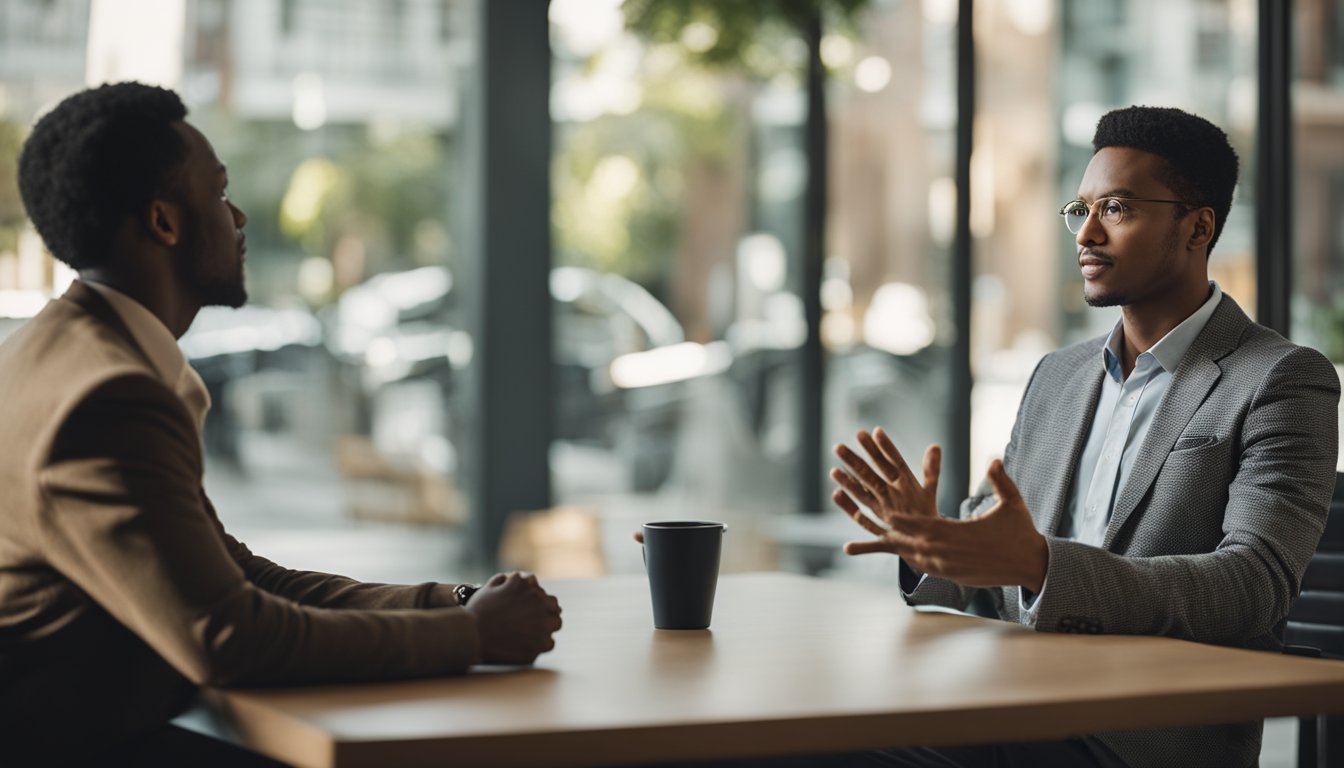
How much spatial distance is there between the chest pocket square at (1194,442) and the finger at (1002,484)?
0.44 meters

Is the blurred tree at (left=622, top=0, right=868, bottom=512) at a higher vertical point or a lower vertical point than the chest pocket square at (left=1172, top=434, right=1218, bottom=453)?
higher

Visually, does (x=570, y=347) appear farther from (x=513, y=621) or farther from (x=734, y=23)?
(x=513, y=621)

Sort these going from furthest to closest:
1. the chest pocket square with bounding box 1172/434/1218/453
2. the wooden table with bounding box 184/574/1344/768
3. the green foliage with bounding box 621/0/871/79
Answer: the green foliage with bounding box 621/0/871/79
the chest pocket square with bounding box 1172/434/1218/453
the wooden table with bounding box 184/574/1344/768

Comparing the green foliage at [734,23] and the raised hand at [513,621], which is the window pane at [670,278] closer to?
the green foliage at [734,23]

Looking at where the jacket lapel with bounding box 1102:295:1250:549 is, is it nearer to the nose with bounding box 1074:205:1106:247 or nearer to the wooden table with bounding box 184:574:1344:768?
the nose with bounding box 1074:205:1106:247

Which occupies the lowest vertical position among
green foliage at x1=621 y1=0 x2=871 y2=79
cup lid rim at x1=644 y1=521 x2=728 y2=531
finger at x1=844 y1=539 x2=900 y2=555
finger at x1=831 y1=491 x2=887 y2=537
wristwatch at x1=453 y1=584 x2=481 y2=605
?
wristwatch at x1=453 y1=584 x2=481 y2=605

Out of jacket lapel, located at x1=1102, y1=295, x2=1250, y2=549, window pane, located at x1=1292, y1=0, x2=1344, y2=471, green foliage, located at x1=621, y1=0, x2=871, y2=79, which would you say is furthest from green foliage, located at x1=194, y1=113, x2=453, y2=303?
jacket lapel, located at x1=1102, y1=295, x2=1250, y2=549

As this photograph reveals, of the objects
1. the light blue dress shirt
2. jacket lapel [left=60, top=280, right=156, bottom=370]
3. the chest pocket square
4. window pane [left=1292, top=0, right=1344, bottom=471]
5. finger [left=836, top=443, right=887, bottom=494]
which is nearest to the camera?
jacket lapel [left=60, top=280, right=156, bottom=370]

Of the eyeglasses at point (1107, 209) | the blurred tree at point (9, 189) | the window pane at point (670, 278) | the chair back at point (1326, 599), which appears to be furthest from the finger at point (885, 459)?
the blurred tree at point (9, 189)

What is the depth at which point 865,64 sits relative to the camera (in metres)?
5.91

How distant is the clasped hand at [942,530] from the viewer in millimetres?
1783

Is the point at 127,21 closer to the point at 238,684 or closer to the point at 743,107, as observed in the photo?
the point at 743,107

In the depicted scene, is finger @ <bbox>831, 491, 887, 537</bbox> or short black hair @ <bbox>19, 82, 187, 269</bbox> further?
finger @ <bbox>831, 491, 887, 537</bbox>

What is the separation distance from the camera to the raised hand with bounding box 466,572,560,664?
1.62m
